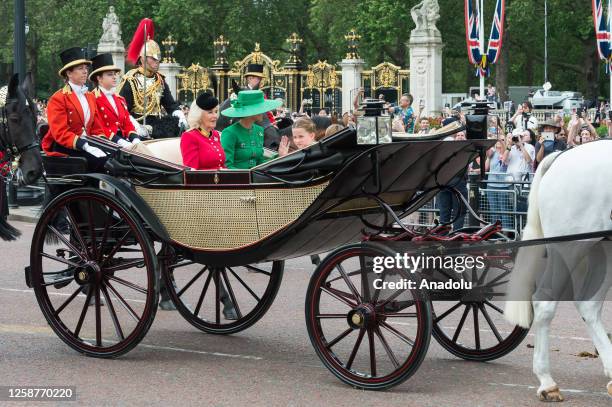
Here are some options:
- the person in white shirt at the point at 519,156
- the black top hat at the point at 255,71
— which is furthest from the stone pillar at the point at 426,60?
the black top hat at the point at 255,71

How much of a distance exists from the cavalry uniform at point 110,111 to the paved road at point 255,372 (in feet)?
5.39

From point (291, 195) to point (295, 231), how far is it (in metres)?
0.23

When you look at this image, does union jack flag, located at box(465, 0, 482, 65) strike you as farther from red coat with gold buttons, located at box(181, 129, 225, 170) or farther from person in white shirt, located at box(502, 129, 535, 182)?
red coat with gold buttons, located at box(181, 129, 225, 170)

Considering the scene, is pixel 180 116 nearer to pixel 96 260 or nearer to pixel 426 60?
pixel 96 260

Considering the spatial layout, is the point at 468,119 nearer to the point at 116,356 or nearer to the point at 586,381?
the point at 586,381

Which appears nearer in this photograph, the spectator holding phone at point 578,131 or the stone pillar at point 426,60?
the spectator holding phone at point 578,131

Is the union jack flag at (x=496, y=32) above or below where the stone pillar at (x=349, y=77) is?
above

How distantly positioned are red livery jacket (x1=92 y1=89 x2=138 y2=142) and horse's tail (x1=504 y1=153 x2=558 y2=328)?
12.4 feet

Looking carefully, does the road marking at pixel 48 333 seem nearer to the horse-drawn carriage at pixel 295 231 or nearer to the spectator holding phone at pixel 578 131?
the horse-drawn carriage at pixel 295 231

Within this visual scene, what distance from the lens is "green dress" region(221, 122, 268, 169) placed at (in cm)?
786

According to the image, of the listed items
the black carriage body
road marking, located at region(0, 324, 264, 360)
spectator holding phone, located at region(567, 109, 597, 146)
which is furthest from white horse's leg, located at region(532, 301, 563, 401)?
spectator holding phone, located at region(567, 109, 597, 146)

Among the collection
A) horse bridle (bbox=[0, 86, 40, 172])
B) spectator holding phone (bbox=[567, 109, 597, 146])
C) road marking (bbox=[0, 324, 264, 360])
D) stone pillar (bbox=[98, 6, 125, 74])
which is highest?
stone pillar (bbox=[98, 6, 125, 74])

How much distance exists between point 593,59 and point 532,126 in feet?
131

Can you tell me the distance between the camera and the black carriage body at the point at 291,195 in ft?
21.3
